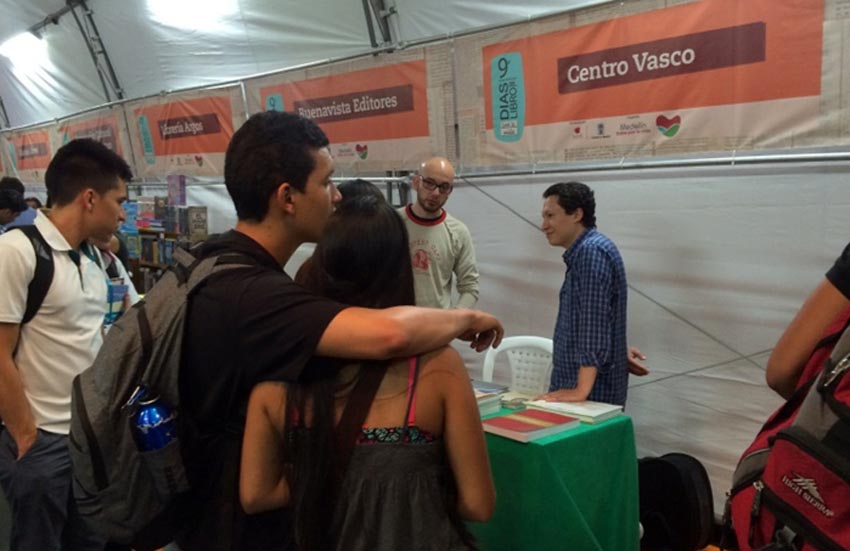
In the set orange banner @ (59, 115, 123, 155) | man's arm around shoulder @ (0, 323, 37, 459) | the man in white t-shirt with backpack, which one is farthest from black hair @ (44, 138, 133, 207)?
orange banner @ (59, 115, 123, 155)

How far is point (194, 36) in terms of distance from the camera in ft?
17.0

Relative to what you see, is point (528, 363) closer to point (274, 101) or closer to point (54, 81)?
point (274, 101)

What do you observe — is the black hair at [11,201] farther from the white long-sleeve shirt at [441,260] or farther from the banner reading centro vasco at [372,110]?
the white long-sleeve shirt at [441,260]

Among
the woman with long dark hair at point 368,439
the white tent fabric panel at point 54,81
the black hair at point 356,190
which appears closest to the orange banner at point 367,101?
A: the black hair at point 356,190

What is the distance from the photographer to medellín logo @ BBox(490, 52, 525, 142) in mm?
3035

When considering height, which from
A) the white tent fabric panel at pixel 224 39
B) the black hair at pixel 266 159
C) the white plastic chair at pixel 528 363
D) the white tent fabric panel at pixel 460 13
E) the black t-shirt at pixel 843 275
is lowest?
the white plastic chair at pixel 528 363

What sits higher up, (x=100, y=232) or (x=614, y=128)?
(x=614, y=128)

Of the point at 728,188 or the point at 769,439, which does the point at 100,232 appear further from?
the point at 728,188

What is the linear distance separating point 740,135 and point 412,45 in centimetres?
181

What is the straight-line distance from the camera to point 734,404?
2.67 metres

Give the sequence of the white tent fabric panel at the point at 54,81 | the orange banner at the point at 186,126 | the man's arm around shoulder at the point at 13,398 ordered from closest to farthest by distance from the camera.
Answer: the man's arm around shoulder at the point at 13,398, the orange banner at the point at 186,126, the white tent fabric panel at the point at 54,81

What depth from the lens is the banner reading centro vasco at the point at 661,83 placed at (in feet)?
7.46

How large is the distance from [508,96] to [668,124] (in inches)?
Result: 31.8

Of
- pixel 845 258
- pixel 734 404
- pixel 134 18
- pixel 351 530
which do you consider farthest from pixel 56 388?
pixel 134 18
